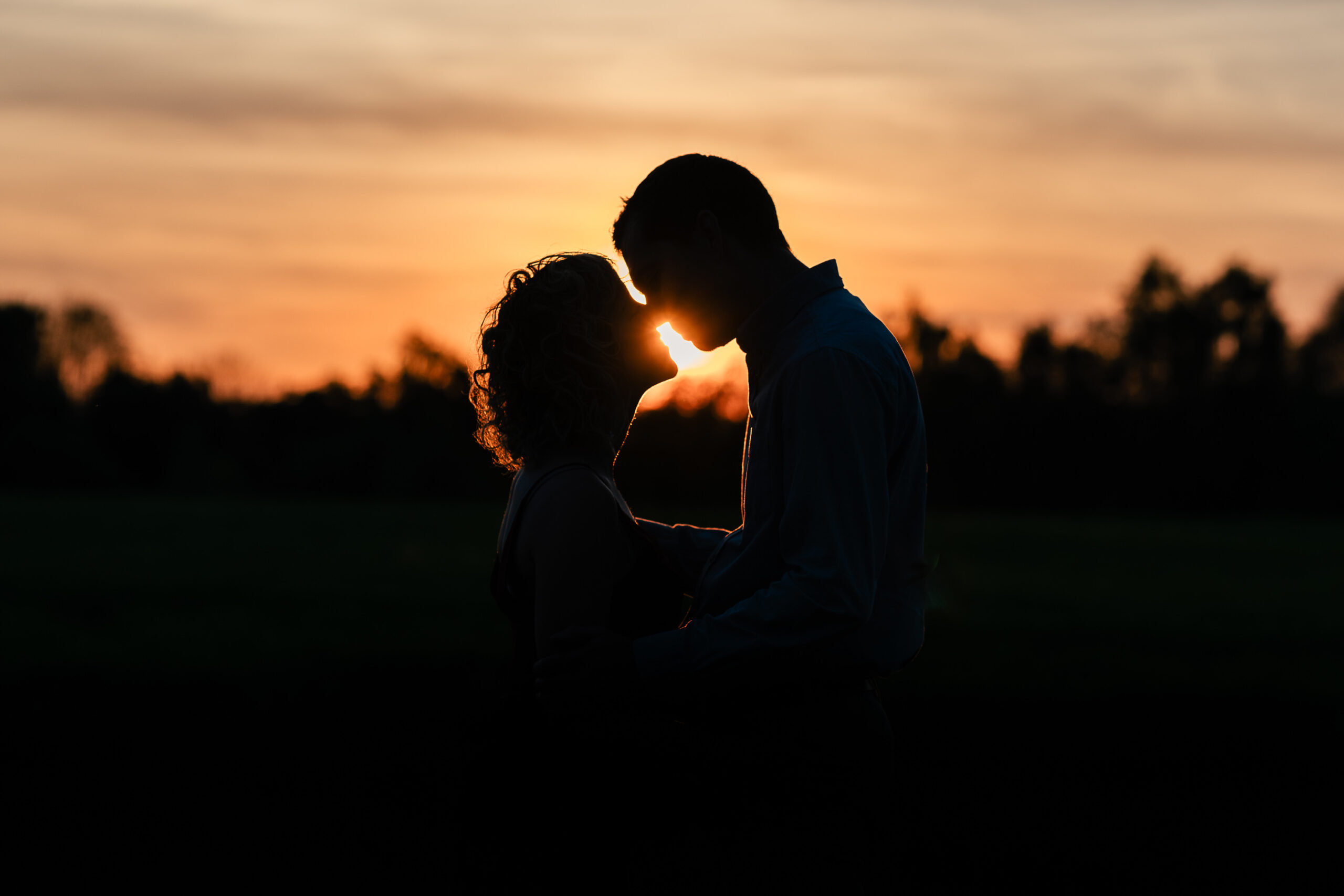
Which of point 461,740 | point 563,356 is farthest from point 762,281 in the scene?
point 461,740

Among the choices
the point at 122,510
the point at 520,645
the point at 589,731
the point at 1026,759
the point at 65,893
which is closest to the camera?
the point at 589,731

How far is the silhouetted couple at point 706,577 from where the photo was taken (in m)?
2.68

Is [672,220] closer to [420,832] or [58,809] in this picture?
[420,832]

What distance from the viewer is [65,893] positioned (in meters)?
6.28

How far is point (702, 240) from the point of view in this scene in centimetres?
310

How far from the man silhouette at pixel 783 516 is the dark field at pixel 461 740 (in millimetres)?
424

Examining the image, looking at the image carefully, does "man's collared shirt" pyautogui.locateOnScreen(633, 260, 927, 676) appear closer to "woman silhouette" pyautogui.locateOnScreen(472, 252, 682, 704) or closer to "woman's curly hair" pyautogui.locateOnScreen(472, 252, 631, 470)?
"woman silhouette" pyautogui.locateOnScreen(472, 252, 682, 704)

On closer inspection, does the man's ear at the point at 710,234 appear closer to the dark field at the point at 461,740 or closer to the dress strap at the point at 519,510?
the dress strap at the point at 519,510

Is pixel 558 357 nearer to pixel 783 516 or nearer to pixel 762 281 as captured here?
pixel 762 281

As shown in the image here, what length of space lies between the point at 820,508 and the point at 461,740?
6.63 ft

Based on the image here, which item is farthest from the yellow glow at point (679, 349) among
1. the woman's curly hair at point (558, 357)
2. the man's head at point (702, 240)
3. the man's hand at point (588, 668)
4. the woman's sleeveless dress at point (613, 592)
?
the man's hand at point (588, 668)

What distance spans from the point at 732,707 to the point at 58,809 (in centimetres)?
650

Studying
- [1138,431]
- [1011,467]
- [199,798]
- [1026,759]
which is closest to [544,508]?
[199,798]

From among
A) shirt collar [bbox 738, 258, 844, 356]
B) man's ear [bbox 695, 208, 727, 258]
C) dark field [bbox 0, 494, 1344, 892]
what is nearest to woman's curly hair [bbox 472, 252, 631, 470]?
man's ear [bbox 695, 208, 727, 258]
